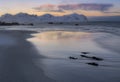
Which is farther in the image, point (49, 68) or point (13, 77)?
point (49, 68)

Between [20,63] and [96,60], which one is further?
[96,60]

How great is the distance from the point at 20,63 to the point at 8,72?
1.90 meters

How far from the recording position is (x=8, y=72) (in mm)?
8961

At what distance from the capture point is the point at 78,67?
33.8 ft

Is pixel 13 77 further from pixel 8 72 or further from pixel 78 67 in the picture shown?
pixel 78 67

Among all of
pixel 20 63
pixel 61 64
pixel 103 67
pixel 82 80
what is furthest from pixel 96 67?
pixel 20 63

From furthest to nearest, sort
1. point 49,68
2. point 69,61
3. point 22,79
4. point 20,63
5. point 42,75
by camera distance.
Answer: point 69,61
point 20,63
point 49,68
point 42,75
point 22,79

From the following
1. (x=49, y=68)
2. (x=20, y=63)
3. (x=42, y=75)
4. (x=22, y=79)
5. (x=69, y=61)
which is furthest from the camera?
(x=69, y=61)

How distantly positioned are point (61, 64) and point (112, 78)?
9.63 ft

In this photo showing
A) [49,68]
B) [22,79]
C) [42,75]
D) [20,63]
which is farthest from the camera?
[20,63]

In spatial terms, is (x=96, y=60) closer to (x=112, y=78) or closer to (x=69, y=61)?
(x=69, y=61)

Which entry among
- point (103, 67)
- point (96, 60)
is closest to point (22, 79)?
point (103, 67)

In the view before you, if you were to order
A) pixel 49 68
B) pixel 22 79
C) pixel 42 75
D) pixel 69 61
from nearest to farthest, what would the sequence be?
pixel 22 79 → pixel 42 75 → pixel 49 68 → pixel 69 61

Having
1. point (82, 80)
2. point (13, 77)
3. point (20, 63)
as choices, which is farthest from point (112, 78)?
point (20, 63)
